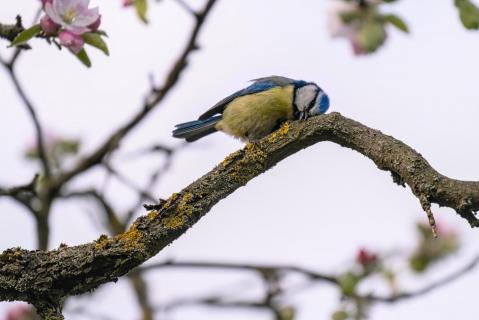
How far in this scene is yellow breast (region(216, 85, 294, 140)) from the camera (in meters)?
4.66

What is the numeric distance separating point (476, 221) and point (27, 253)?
3.94 feet

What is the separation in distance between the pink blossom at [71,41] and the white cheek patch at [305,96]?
2035mm

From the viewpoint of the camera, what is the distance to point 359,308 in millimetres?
3924

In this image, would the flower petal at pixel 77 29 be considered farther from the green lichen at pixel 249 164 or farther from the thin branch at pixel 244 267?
the thin branch at pixel 244 267

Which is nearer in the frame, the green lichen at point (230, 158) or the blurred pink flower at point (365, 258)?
the green lichen at point (230, 158)

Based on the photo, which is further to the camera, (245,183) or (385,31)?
(385,31)

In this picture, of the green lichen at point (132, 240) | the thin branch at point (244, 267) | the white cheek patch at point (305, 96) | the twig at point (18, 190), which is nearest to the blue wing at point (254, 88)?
the white cheek patch at point (305, 96)

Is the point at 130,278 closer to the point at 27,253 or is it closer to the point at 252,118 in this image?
the point at 252,118

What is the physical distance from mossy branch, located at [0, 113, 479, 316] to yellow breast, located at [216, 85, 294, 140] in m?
1.92

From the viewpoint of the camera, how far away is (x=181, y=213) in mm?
2566

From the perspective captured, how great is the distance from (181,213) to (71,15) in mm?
728

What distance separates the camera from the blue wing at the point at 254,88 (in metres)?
4.95

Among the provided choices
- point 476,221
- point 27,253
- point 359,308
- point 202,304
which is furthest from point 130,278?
point 476,221

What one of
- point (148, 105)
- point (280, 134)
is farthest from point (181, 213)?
point (148, 105)
